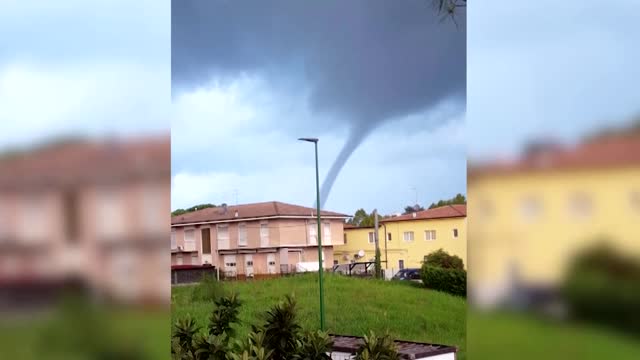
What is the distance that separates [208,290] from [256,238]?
0.28 meters

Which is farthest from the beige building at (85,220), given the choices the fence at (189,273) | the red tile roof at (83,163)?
the fence at (189,273)

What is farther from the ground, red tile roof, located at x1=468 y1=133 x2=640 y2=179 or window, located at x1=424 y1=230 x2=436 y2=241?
red tile roof, located at x1=468 y1=133 x2=640 y2=179

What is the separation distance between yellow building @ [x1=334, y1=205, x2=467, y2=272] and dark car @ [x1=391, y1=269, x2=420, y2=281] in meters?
0.02

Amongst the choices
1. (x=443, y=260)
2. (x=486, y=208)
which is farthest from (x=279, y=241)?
(x=486, y=208)

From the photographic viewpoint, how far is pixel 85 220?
1041 mm

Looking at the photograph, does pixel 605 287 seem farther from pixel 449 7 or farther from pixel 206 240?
pixel 206 240

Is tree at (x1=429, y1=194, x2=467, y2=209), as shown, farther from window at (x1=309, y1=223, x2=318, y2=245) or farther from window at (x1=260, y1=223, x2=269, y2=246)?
window at (x1=260, y1=223, x2=269, y2=246)

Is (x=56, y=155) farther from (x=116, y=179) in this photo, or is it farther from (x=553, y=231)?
(x=553, y=231)

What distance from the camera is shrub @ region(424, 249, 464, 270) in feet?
8.00

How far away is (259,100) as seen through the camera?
2.50m

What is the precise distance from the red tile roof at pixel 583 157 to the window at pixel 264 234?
1444mm

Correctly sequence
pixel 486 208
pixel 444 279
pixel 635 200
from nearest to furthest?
pixel 635 200 → pixel 486 208 → pixel 444 279

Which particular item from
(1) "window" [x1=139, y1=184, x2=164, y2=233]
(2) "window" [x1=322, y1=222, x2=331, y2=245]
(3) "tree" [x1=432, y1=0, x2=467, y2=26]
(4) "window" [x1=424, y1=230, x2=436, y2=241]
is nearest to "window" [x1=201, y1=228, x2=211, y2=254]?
(2) "window" [x1=322, y1=222, x2=331, y2=245]

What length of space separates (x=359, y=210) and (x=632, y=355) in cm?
148
